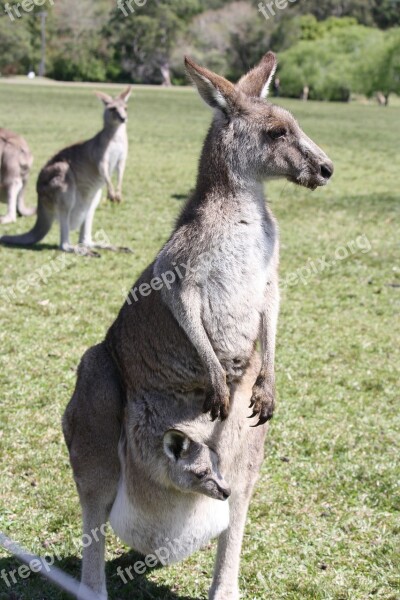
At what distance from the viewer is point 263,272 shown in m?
2.24

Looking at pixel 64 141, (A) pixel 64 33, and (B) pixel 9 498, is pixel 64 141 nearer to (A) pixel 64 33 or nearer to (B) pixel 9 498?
(B) pixel 9 498

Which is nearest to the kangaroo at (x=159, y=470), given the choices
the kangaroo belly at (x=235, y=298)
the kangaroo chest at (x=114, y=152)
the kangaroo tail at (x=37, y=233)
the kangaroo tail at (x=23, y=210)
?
the kangaroo belly at (x=235, y=298)

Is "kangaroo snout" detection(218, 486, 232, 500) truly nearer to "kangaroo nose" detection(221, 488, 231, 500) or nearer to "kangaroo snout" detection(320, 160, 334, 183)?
"kangaroo nose" detection(221, 488, 231, 500)

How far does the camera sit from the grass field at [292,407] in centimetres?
271

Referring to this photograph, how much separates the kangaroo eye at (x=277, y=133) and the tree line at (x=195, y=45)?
1573 inches

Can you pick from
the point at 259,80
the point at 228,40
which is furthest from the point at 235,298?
the point at 228,40

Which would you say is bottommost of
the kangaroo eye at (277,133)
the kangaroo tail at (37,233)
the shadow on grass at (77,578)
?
the kangaroo tail at (37,233)

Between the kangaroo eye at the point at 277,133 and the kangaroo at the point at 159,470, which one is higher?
the kangaroo eye at the point at 277,133

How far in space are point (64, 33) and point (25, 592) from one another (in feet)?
157

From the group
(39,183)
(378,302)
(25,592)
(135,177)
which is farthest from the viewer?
(135,177)

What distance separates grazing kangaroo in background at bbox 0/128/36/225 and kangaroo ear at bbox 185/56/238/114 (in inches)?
254

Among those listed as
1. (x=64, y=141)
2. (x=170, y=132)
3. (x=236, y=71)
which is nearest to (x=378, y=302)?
(x=64, y=141)

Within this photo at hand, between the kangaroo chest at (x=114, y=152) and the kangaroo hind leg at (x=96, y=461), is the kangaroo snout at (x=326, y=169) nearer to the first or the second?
the kangaroo hind leg at (x=96, y=461)

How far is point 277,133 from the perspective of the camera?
2.31 meters
